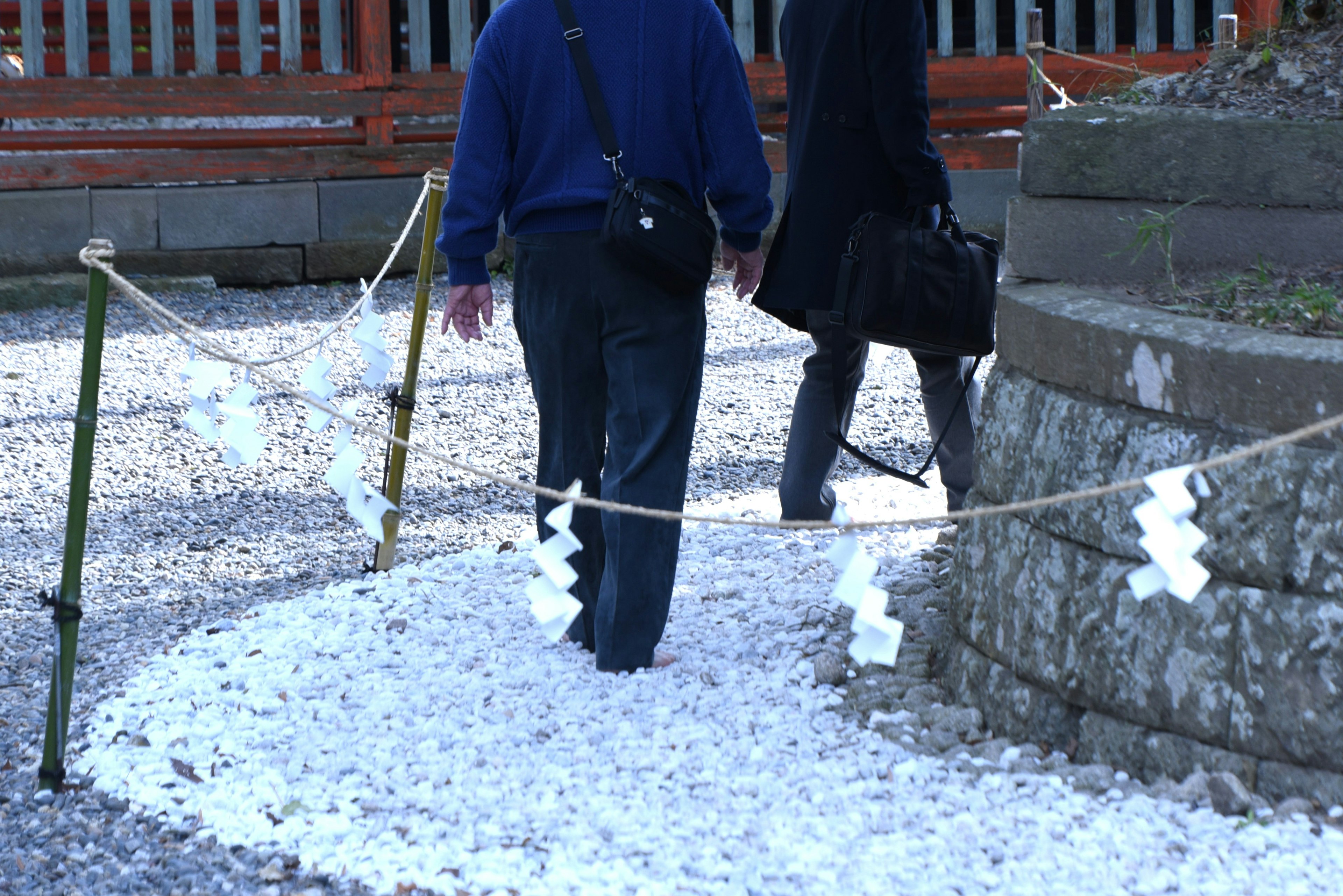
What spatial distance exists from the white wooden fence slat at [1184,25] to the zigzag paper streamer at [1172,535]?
24.6ft

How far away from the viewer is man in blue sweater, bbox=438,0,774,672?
2.73 meters

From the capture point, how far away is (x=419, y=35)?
8031mm

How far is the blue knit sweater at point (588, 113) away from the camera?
8.95 feet

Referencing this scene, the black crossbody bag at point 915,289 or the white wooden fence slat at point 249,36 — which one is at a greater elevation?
the white wooden fence slat at point 249,36

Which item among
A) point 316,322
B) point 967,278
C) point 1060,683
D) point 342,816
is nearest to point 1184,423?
point 1060,683

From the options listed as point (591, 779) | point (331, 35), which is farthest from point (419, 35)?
point (591, 779)

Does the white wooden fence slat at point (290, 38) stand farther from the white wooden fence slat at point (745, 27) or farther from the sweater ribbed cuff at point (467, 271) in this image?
the sweater ribbed cuff at point (467, 271)

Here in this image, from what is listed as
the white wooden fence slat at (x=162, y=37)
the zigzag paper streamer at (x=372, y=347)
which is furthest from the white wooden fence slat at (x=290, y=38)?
the zigzag paper streamer at (x=372, y=347)

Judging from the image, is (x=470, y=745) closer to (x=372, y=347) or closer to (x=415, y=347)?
(x=372, y=347)

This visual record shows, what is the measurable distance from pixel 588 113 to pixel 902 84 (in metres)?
0.77

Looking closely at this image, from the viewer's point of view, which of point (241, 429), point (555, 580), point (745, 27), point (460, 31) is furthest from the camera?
point (745, 27)

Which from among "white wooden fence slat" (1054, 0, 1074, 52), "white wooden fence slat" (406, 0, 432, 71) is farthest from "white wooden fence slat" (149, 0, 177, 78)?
"white wooden fence slat" (1054, 0, 1074, 52)

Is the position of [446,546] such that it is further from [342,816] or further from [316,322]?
[316,322]

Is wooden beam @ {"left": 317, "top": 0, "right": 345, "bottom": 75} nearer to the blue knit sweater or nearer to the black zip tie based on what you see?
the blue knit sweater
